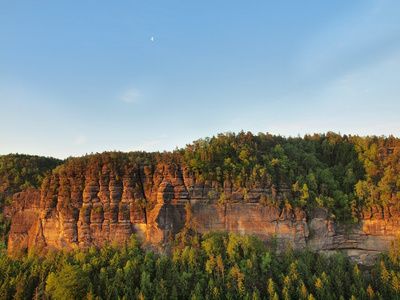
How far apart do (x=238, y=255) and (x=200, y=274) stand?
6.41 metres

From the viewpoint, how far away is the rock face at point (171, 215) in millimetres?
43219

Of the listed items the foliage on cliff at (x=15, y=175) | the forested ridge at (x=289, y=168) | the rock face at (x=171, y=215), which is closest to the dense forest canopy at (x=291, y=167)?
the forested ridge at (x=289, y=168)

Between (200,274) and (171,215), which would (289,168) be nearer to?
(171,215)

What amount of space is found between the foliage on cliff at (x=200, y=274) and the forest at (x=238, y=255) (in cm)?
14

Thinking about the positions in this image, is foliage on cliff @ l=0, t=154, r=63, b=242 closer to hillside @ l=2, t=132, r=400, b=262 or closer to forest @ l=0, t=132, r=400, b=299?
forest @ l=0, t=132, r=400, b=299

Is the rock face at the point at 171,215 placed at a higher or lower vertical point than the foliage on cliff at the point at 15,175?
lower

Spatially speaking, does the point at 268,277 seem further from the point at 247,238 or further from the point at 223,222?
the point at 223,222

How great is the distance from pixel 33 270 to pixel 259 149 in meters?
42.1

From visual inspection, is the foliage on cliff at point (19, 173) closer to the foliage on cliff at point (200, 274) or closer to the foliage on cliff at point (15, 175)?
the foliage on cliff at point (15, 175)

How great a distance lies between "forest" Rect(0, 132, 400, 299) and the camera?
120 ft

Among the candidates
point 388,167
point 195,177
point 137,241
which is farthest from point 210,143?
point 388,167

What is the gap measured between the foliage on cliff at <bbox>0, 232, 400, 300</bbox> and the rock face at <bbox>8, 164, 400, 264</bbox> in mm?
2064

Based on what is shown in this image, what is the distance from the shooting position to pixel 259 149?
53062 mm

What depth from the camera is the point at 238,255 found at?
134 ft
